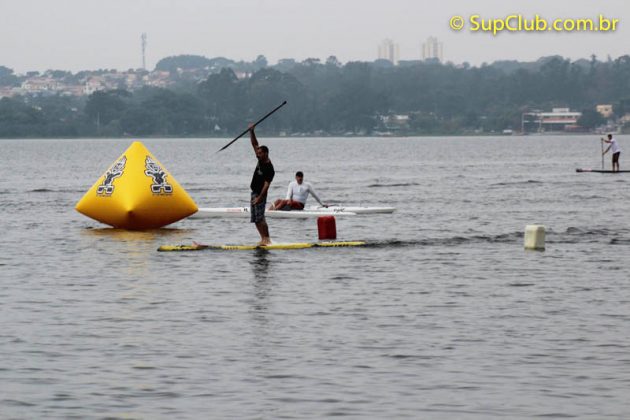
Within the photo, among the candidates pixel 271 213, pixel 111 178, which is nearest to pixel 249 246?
pixel 111 178

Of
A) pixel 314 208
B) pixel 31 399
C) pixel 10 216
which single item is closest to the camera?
pixel 31 399

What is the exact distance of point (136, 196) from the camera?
2995cm

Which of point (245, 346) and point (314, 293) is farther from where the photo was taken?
point (314, 293)

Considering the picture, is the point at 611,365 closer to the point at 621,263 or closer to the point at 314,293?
the point at 314,293

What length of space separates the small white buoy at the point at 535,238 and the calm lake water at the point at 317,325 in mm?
480

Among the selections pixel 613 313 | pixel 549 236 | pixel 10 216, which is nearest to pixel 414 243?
pixel 549 236

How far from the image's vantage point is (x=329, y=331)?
55.6ft

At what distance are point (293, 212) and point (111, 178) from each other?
5035 mm

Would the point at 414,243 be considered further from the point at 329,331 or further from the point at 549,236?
the point at 329,331

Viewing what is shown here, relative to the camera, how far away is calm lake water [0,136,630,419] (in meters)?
13.2

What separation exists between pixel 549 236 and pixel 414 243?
3378 millimetres

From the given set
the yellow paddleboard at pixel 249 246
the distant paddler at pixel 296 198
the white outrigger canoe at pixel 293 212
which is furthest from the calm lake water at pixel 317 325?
the distant paddler at pixel 296 198

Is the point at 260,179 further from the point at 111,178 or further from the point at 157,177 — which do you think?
the point at 111,178

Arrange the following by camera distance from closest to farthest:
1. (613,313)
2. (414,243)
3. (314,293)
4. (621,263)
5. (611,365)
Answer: (611,365)
(613,313)
(314,293)
(621,263)
(414,243)
